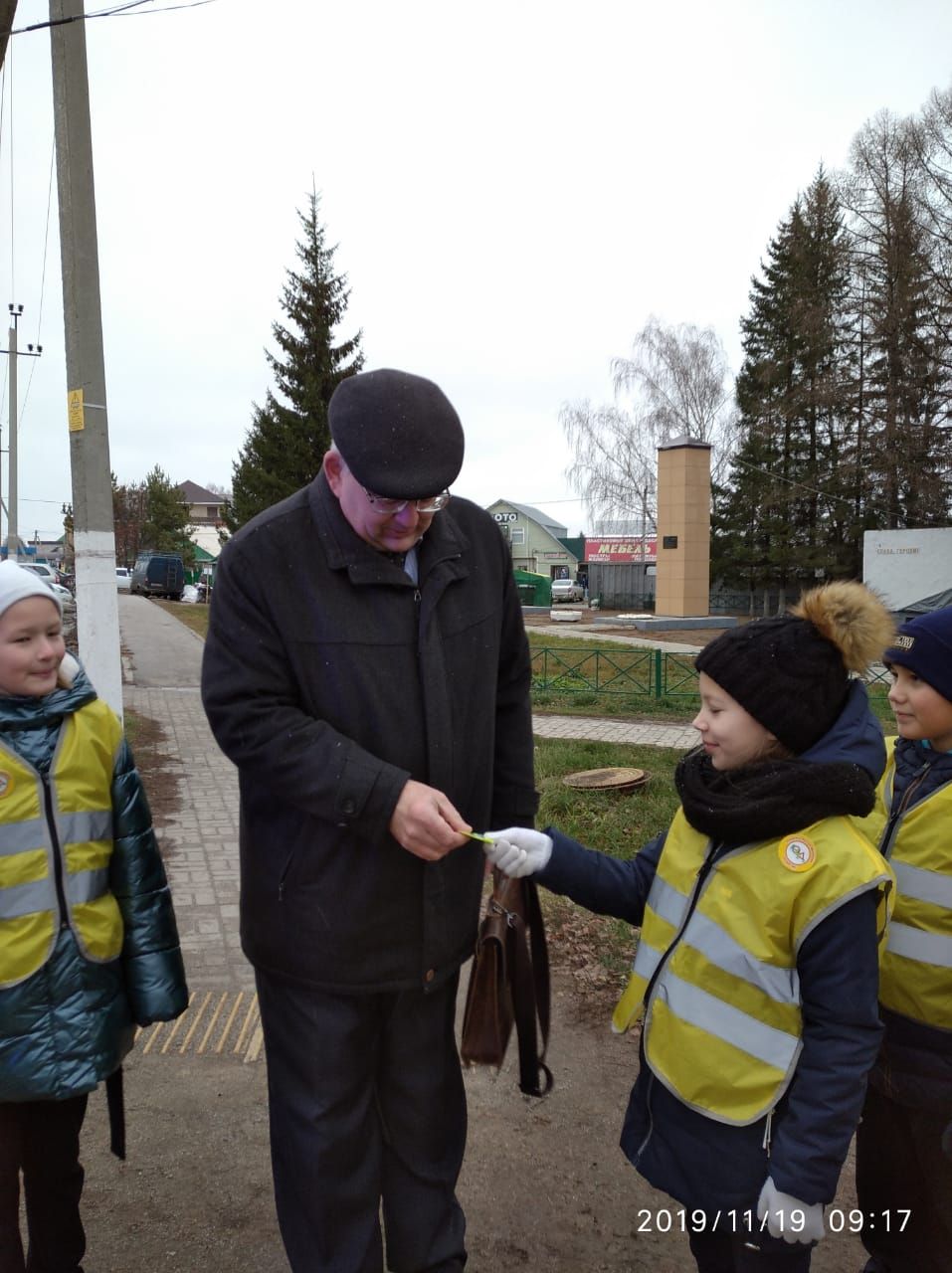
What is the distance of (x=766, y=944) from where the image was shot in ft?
5.74

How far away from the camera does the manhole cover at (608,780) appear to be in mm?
6781

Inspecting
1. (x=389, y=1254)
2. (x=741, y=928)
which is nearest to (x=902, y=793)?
(x=741, y=928)

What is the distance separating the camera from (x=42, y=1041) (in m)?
1.98

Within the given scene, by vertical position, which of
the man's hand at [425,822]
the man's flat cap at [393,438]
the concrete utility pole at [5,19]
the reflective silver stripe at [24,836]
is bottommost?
the reflective silver stripe at [24,836]

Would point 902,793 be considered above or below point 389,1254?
above

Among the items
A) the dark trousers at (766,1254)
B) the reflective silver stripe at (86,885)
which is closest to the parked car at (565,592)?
the reflective silver stripe at (86,885)

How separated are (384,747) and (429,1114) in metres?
0.86

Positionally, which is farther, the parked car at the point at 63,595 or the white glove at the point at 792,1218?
the parked car at the point at 63,595

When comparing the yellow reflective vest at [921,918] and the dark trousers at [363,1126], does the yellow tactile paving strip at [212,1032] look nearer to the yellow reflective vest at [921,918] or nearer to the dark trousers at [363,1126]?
the dark trousers at [363,1126]

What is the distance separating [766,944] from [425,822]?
26.4 inches

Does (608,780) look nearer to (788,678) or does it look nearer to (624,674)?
(788,678)

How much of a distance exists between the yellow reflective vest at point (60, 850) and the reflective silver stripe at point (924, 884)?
1756mm

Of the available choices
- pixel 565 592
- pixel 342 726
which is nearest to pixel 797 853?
pixel 342 726

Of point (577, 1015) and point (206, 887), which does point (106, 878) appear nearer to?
point (577, 1015)
